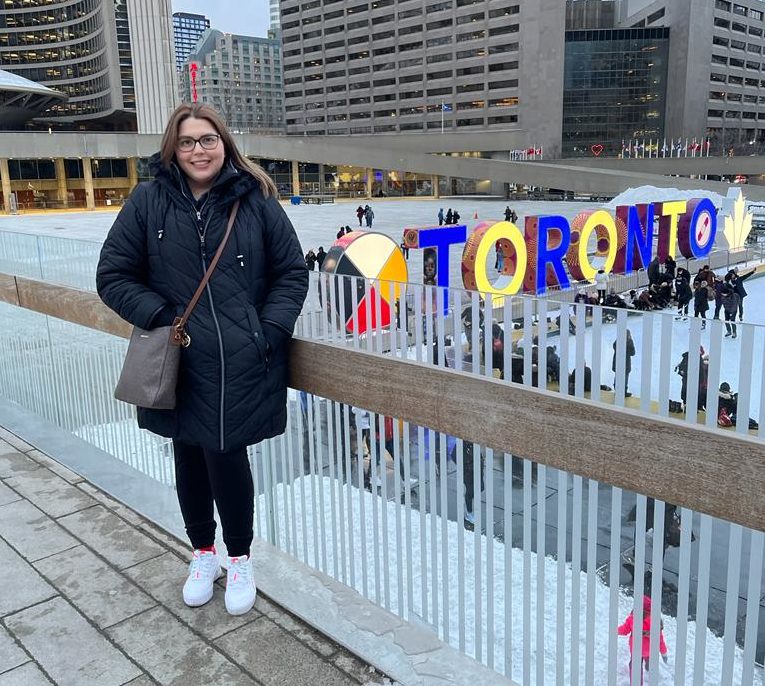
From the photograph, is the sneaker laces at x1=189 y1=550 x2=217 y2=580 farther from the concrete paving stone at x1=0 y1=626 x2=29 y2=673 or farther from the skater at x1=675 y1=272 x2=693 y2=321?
the skater at x1=675 y1=272 x2=693 y2=321

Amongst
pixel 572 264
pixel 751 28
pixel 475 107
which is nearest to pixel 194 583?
pixel 572 264

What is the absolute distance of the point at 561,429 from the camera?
2279 millimetres

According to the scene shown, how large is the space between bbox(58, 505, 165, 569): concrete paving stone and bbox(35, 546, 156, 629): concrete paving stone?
0.07 m

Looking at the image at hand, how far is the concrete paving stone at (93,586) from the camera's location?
3.25 meters

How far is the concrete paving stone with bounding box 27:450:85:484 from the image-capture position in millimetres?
4746

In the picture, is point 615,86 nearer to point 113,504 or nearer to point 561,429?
point 113,504

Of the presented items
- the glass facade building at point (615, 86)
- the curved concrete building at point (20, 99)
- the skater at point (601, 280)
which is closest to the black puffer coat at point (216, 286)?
the skater at point (601, 280)

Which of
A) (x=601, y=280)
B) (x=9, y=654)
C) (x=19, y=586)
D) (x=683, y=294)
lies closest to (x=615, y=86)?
(x=601, y=280)

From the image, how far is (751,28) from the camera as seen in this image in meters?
113

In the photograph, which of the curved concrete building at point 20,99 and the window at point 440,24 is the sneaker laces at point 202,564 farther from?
the window at point 440,24

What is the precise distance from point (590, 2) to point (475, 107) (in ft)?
160

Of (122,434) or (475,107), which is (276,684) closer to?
(122,434)

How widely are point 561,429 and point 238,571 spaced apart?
1695mm

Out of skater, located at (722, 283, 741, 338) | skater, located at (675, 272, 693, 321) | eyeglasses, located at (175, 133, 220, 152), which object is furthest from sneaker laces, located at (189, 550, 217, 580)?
skater, located at (675, 272, 693, 321)
